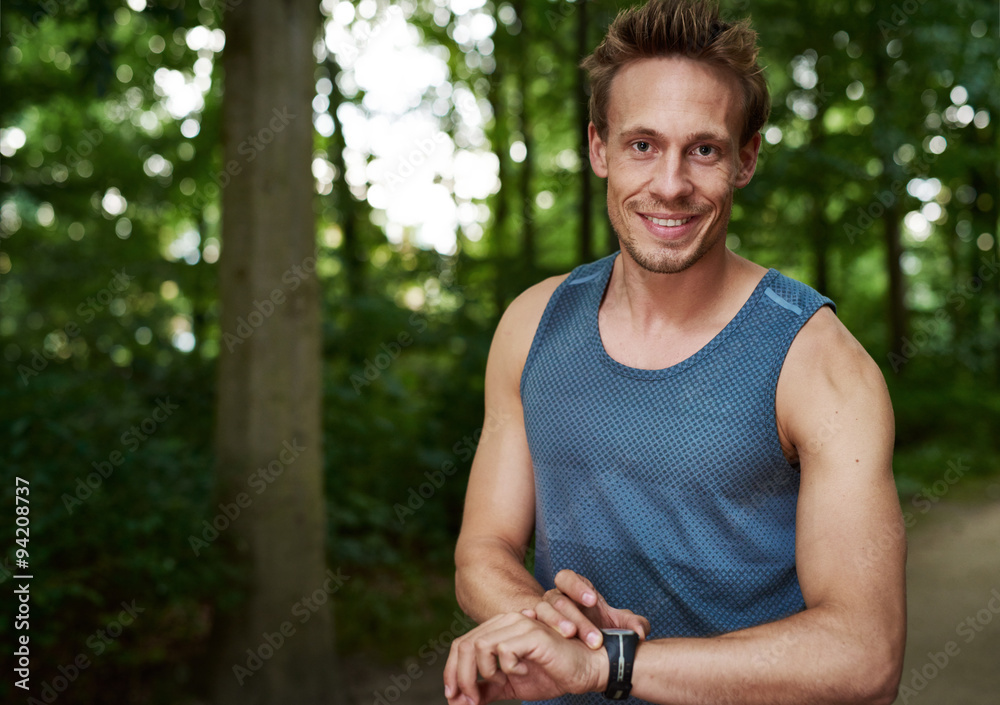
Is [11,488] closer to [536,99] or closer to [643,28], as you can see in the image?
[643,28]

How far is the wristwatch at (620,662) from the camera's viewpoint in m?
1.65

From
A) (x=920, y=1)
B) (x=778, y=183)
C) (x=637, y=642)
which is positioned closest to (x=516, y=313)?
(x=637, y=642)

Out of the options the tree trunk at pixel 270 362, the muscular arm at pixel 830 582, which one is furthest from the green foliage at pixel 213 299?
the muscular arm at pixel 830 582

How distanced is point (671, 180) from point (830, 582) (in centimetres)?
95

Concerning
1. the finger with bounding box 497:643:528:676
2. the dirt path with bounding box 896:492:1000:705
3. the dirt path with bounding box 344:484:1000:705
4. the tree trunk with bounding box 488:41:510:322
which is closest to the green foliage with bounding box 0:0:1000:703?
the dirt path with bounding box 344:484:1000:705

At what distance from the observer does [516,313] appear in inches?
90.2

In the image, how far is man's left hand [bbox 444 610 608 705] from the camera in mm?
1647

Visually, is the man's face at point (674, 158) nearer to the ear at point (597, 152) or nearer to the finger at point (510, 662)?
the ear at point (597, 152)

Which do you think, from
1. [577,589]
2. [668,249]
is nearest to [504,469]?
[577,589]

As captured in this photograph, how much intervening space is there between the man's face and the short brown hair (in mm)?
25

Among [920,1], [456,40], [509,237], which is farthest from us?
[509,237]

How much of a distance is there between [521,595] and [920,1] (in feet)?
23.8

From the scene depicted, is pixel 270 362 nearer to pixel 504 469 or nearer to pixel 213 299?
pixel 504 469

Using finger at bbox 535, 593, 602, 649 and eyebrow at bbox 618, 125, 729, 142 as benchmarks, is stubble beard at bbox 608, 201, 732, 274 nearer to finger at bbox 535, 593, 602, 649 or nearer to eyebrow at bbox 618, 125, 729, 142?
eyebrow at bbox 618, 125, 729, 142
